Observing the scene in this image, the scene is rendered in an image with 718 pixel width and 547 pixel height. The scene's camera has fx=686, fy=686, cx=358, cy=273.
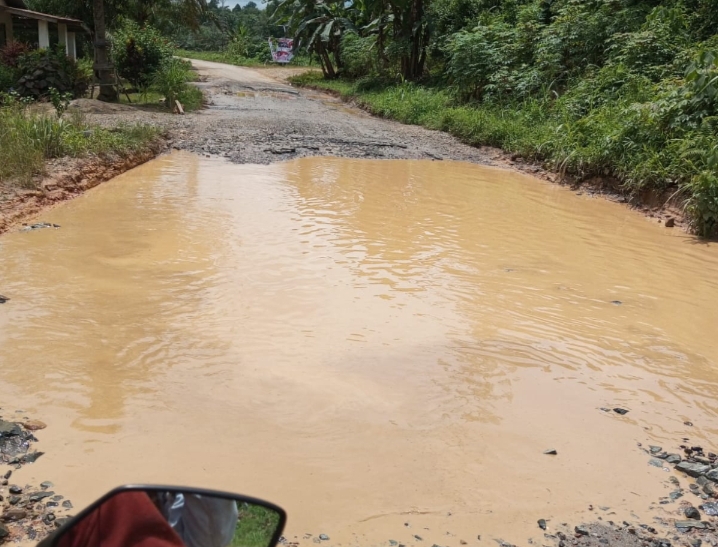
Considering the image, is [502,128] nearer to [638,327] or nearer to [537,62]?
[537,62]

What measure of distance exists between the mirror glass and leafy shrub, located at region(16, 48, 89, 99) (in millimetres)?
17280

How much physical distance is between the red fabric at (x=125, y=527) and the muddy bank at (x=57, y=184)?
6951 millimetres

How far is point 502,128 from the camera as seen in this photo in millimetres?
14930

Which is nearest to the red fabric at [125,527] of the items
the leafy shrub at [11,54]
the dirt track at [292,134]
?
the dirt track at [292,134]

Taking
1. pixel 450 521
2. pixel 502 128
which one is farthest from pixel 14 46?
pixel 450 521

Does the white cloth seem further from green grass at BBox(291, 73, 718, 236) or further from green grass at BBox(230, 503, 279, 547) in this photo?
green grass at BBox(291, 73, 718, 236)

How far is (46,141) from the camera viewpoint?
31.4 ft

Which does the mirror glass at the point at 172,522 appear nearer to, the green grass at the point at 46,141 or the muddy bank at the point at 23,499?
the muddy bank at the point at 23,499

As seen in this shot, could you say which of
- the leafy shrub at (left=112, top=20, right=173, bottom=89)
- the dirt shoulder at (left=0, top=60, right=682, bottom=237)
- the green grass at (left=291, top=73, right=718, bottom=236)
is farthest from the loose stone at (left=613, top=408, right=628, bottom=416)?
the leafy shrub at (left=112, top=20, right=173, bottom=89)

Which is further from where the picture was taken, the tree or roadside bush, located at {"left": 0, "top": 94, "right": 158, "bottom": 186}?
the tree

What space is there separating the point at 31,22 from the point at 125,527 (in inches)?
1017

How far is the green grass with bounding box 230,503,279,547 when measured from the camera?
132 centimetres

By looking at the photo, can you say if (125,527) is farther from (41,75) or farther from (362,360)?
(41,75)

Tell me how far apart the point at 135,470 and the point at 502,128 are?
43.0ft
